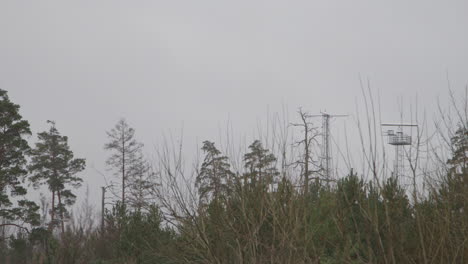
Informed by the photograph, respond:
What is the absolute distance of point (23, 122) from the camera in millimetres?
24953

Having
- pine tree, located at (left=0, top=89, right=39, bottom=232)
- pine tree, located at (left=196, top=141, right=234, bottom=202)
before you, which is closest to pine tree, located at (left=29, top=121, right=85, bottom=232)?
pine tree, located at (left=0, top=89, right=39, bottom=232)

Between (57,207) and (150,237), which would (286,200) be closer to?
(150,237)

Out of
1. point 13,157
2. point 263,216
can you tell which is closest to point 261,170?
point 263,216

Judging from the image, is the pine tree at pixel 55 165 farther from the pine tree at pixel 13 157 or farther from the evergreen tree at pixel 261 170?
the evergreen tree at pixel 261 170

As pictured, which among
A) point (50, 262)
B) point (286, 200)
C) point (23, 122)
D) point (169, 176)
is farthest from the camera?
point (23, 122)

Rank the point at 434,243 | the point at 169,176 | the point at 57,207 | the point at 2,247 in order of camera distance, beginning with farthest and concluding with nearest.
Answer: the point at 57,207, the point at 2,247, the point at 169,176, the point at 434,243

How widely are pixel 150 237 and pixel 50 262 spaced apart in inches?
97.3

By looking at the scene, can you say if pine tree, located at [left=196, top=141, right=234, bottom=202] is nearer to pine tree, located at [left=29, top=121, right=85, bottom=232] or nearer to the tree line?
the tree line

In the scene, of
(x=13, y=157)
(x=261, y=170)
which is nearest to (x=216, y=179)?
(x=261, y=170)

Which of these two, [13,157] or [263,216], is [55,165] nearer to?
[13,157]

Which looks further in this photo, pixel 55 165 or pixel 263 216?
pixel 55 165

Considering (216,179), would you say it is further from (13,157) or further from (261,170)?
(13,157)

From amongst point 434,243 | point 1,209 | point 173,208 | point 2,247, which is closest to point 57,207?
point 1,209

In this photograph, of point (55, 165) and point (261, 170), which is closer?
point (261, 170)
